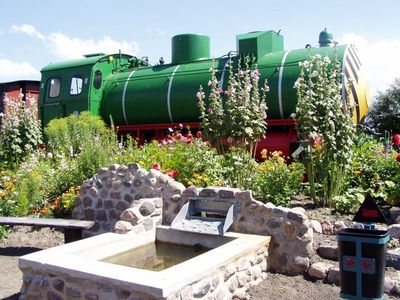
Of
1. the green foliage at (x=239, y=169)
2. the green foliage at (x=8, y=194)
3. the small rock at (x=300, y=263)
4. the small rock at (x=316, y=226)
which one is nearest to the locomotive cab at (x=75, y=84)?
the green foliage at (x=8, y=194)

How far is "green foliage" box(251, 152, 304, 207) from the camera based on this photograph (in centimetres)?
632

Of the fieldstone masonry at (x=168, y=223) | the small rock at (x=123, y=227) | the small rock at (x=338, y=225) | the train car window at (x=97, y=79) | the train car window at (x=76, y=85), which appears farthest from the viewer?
the train car window at (x=76, y=85)

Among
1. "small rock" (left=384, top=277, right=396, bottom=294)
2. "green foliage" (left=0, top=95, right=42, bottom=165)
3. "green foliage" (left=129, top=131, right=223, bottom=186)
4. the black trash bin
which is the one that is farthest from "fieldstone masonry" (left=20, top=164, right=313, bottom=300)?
"green foliage" (left=0, top=95, right=42, bottom=165)

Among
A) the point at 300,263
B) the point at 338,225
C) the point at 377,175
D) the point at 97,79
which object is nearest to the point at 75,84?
the point at 97,79

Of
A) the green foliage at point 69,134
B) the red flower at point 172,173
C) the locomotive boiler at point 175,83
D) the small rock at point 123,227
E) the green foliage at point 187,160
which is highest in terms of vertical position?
the locomotive boiler at point 175,83

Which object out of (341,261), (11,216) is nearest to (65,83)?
(11,216)

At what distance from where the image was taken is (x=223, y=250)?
4543 mm

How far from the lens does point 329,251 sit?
16.8 ft

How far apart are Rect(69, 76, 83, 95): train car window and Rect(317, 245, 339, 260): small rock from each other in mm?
9092

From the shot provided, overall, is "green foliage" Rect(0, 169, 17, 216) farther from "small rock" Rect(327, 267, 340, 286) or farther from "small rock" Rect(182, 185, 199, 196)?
"small rock" Rect(327, 267, 340, 286)

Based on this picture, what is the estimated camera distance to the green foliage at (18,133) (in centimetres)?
1025

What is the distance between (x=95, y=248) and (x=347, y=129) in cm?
387

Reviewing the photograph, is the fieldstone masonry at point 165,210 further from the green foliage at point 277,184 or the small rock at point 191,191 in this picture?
the green foliage at point 277,184

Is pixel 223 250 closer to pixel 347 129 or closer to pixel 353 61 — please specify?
pixel 347 129
